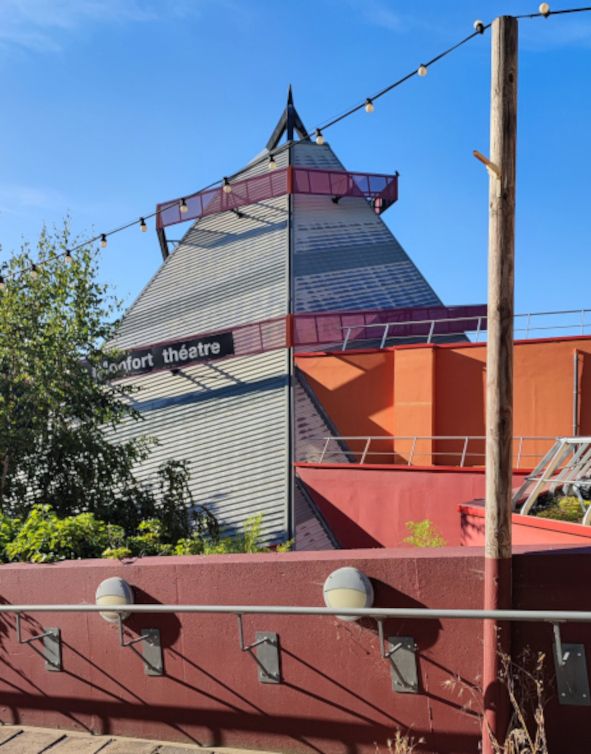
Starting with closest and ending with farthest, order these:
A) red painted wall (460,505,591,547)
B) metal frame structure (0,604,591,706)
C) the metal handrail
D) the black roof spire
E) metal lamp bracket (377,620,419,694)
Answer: the metal handrail < metal frame structure (0,604,591,706) < metal lamp bracket (377,620,419,694) < red painted wall (460,505,591,547) < the black roof spire

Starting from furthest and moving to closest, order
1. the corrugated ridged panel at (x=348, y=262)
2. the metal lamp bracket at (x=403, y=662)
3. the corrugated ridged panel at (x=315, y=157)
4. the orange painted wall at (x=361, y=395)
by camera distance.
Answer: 1. the corrugated ridged panel at (x=315, y=157)
2. the corrugated ridged panel at (x=348, y=262)
3. the orange painted wall at (x=361, y=395)
4. the metal lamp bracket at (x=403, y=662)

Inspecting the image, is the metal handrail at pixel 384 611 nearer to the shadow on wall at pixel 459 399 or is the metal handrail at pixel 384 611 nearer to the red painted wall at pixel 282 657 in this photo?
the red painted wall at pixel 282 657

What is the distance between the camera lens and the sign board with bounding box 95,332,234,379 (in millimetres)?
19172

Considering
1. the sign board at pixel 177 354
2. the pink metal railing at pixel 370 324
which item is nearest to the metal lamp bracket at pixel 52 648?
the pink metal railing at pixel 370 324

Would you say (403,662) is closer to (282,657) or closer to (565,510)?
(282,657)

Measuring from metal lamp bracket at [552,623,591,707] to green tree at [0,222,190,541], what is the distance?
10049 millimetres

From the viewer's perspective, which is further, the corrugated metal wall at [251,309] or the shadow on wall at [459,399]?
the corrugated metal wall at [251,309]

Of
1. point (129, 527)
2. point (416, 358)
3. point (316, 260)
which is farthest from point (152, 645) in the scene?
point (316, 260)

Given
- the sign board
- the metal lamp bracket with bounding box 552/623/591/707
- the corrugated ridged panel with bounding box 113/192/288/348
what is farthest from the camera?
the corrugated ridged panel with bounding box 113/192/288/348

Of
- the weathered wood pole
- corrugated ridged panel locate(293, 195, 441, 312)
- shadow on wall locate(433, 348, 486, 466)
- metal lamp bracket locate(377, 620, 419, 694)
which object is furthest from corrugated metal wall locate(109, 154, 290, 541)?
the weathered wood pole

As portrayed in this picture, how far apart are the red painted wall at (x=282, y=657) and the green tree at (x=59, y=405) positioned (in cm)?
680

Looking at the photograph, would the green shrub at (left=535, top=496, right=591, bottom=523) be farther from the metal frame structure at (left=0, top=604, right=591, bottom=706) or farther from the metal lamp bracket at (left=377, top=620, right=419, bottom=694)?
the metal lamp bracket at (left=377, top=620, right=419, bottom=694)

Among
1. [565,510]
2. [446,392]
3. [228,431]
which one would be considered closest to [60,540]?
[565,510]

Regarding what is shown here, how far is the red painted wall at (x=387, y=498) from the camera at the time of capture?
1384cm
